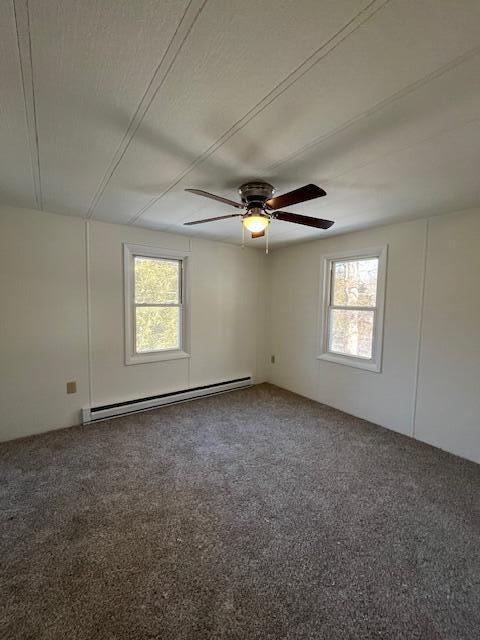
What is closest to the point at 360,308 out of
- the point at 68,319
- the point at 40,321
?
the point at 68,319

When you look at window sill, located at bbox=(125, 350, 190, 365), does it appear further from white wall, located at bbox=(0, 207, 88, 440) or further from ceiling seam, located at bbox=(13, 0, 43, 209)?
ceiling seam, located at bbox=(13, 0, 43, 209)

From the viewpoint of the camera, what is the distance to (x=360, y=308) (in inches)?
136

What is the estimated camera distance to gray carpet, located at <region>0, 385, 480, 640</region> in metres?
1.28

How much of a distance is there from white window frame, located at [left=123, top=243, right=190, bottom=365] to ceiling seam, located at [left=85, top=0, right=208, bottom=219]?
5.61 ft

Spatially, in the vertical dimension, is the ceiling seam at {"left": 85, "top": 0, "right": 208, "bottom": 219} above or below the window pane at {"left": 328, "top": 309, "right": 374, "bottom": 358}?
above

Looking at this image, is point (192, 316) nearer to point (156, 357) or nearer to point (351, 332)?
point (156, 357)

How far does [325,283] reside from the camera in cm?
380

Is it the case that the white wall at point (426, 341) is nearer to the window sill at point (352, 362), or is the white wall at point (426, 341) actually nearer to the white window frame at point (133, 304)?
the window sill at point (352, 362)

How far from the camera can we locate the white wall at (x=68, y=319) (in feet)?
9.10

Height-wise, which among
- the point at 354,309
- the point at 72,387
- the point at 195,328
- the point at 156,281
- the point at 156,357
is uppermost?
the point at 156,281

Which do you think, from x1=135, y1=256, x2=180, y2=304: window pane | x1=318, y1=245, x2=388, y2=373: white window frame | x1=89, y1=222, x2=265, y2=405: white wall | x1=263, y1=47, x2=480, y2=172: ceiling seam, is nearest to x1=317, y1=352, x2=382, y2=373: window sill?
x1=318, y1=245, x2=388, y2=373: white window frame

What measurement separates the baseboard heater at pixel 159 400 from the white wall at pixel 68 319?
87mm

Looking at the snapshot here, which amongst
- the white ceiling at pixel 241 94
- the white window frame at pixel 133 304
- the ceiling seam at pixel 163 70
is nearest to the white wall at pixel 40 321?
the white window frame at pixel 133 304

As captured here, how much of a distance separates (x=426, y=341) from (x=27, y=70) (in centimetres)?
339
